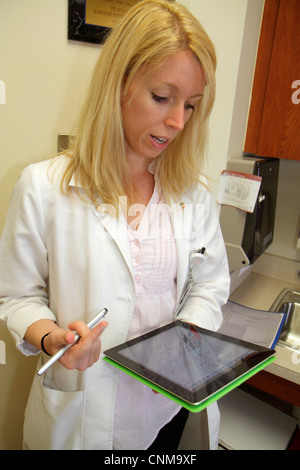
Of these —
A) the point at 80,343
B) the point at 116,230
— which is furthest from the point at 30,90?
the point at 80,343

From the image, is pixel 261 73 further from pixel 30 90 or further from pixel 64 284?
pixel 64 284

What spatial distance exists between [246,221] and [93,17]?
91 centimetres

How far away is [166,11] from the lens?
0.79 meters

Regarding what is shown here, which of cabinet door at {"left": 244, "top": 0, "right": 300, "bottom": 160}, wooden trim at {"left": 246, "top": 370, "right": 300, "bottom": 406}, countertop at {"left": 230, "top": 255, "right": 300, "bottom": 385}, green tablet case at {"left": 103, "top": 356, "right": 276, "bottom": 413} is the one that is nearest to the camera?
green tablet case at {"left": 103, "top": 356, "right": 276, "bottom": 413}

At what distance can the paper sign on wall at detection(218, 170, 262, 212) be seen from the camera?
140 centimetres

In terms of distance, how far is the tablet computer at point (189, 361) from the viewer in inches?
25.1

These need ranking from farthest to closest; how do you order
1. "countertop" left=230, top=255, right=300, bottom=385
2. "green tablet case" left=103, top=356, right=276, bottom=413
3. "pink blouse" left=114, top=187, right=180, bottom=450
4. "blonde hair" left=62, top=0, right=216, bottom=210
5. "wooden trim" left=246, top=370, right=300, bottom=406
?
"countertop" left=230, top=255, right=300, bottom=385 < "wooden trim" left=246, top=370, right=300, bottom=406 < "pink blouse" left=114, top=187, right=180, bottom=450 < "blonde hair" left=62, top=0, right=216, bottom=210 < "green tablet case" left=103, top=356, right=276, bottom=413

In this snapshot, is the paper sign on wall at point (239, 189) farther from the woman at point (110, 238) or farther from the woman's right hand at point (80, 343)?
the woman's right hand at point (80, 343)

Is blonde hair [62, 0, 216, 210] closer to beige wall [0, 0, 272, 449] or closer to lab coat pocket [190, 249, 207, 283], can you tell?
beige wall [0, 0, 272, 449]

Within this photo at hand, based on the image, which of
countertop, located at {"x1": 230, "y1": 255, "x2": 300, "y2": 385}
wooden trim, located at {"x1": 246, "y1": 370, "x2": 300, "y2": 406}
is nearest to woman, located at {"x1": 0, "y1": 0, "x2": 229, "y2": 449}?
wooden trim, located at {"x1": 246, "y1": 370, "x2": 300, "y2": 406}

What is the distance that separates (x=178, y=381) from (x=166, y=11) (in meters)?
0.79

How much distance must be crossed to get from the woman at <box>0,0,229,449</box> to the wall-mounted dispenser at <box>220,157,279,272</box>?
1.76 feet
